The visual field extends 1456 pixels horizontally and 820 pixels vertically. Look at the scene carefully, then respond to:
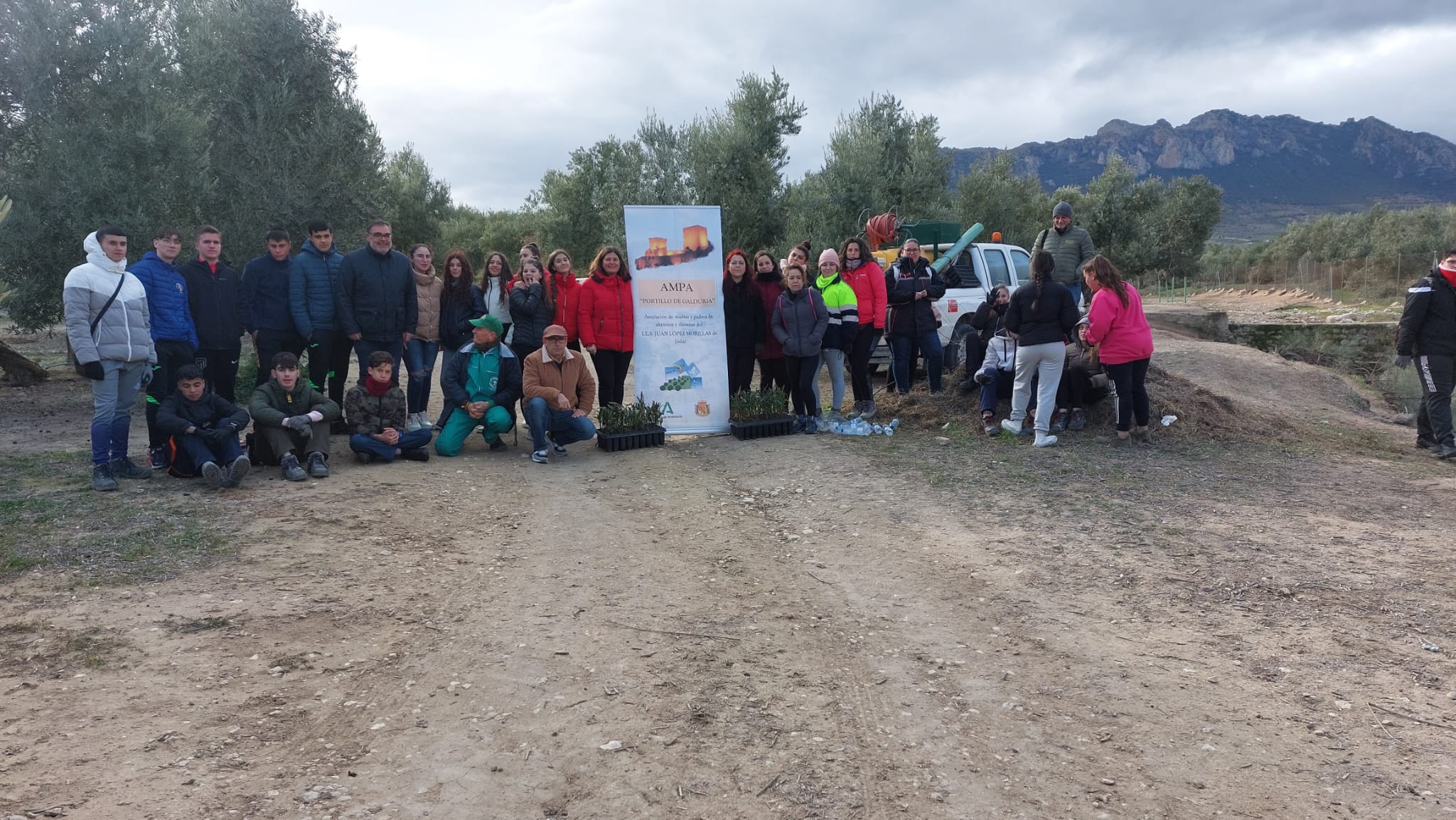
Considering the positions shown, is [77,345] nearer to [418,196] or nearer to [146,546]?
[146,546]

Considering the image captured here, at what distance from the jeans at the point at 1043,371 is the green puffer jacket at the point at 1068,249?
147cm

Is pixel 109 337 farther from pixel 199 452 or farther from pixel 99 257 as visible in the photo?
pixel 199 452

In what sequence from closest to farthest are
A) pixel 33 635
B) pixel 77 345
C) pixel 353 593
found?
pixel 33 635 < pixel 353 593 < pixel 77 345

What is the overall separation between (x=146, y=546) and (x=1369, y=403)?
17045 millimetres

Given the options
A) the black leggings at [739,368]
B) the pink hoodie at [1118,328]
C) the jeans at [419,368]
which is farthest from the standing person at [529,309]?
the pink hoodie at [1118,328]

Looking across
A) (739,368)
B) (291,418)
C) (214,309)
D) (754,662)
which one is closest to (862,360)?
(739,368)

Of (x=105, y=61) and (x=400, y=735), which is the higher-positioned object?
(x=105, y=61)

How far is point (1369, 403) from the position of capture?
14.8m

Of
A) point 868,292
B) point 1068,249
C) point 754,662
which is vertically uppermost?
point 1068,249

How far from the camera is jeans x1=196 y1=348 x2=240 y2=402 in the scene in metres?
7.80

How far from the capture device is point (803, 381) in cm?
944

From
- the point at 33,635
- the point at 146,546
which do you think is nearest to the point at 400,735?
→ the point at 33,635

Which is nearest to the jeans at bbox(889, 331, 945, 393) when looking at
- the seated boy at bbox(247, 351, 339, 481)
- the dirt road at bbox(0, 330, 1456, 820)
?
the dirt road at bbox(0, 330, 1456, 820)

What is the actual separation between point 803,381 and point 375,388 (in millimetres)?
4227
